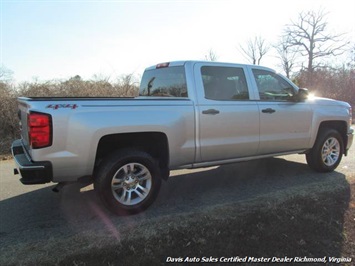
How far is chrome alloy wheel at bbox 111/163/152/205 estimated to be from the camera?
4.18 metres

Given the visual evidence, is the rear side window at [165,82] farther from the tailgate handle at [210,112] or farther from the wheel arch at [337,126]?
the wheel arch at [337,126]

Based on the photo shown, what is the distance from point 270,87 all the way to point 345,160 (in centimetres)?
313

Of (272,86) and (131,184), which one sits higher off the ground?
(272,86)

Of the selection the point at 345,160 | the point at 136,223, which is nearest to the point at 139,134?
the point at 136,223

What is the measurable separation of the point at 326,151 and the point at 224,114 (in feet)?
8.40

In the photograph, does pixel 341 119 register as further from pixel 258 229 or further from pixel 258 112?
pixel 258 229

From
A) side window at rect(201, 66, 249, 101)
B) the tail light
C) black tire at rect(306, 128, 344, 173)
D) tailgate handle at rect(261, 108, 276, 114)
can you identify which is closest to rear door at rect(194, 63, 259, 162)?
side window at rect(201, 66, 249, 101)

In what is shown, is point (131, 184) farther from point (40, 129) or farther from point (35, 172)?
point (40, 129)

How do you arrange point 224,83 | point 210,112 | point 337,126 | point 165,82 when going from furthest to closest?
point 337,126
point 165,82
point 224,83
point 210,112

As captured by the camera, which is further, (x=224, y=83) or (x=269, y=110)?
(x=269, y=110)

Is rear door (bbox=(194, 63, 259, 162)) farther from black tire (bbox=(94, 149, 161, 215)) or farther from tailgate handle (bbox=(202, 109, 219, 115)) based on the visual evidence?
black tire (bbox=(94, 149, 161, 215))

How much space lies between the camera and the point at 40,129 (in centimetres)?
365

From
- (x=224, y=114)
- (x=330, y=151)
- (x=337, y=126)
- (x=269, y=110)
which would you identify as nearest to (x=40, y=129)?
(x=224, y=114)

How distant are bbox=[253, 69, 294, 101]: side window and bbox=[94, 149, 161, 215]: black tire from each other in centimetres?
230
